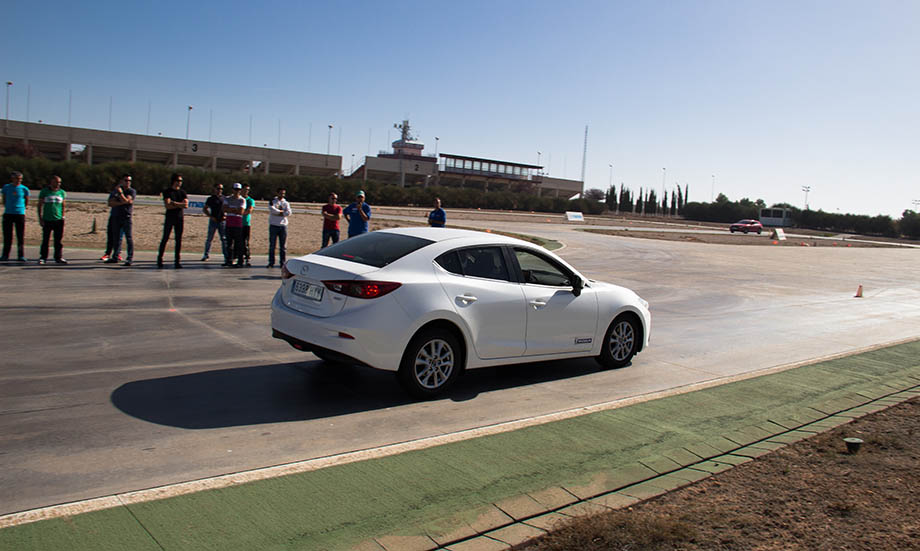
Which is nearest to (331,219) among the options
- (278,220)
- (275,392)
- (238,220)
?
(278,220)

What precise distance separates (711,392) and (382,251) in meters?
3.77

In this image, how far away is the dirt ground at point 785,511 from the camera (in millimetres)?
3973

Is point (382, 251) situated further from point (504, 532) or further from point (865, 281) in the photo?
point (865, 281)

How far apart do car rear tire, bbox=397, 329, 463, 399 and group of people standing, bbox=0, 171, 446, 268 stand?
8696 mm

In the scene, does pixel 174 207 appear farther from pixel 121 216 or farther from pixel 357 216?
pixel 357 216

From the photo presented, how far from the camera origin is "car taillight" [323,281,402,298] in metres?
6.50

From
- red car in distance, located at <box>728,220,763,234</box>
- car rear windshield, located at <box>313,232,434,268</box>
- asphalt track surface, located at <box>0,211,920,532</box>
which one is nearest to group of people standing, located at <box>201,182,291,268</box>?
asphalt track surface, located at <box>0,211,920,532</box>

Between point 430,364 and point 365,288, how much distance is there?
97 centimetres

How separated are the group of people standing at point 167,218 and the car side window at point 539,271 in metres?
7.71

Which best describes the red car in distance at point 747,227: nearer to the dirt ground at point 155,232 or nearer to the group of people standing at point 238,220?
the dirt ground at point 155,232

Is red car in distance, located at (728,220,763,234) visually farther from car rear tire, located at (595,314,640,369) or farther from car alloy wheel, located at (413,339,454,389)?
car alloy wheel, located at (413,339,454,389)

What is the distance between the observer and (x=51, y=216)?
1480 centimetres

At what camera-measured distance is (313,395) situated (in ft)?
22.6

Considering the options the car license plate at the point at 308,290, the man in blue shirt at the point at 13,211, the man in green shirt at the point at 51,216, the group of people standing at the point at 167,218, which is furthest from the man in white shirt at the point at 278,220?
the car license plate at the point at 308,290
